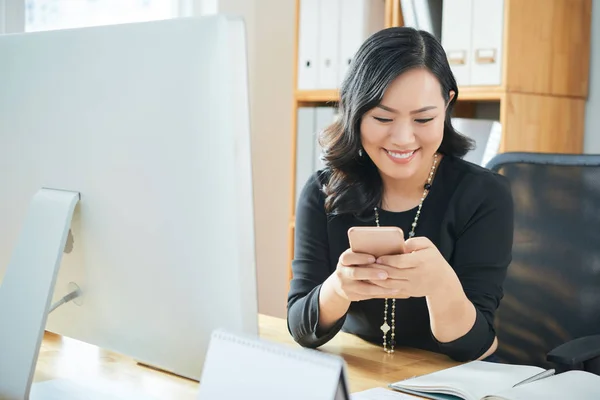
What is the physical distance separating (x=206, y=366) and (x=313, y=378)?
0.40ft

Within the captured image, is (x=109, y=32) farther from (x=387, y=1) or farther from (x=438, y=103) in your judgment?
(x=387, y=1)

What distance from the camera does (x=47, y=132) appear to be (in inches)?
36.5

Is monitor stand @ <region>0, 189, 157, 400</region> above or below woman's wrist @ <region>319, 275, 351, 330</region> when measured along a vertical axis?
above

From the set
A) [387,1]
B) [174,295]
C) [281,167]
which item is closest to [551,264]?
[174,295]

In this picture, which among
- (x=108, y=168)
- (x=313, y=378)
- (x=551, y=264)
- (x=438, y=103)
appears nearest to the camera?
(x=313, y=378)

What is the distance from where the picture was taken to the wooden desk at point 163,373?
3.41ft

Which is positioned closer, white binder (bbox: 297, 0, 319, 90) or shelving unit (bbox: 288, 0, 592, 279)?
shelving unit (bbox: 288, 0, 592, 279)

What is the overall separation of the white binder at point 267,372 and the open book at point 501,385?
0.42 meters

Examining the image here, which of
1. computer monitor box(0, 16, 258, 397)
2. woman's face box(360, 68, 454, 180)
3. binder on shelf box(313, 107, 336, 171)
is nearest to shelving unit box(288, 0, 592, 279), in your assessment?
binder on shelf box(313, 107, 336, 171)

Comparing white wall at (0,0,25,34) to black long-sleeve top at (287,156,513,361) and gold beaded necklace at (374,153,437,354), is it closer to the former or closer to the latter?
black long-sleeve top at (287,156,513,361)

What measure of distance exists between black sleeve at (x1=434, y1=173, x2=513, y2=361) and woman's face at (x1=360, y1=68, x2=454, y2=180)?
12cm

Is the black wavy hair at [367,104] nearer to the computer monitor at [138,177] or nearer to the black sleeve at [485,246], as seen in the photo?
the black sleeve at [485,246]

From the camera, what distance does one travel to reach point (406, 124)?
135 centimetres

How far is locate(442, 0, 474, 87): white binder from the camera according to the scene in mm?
2326
